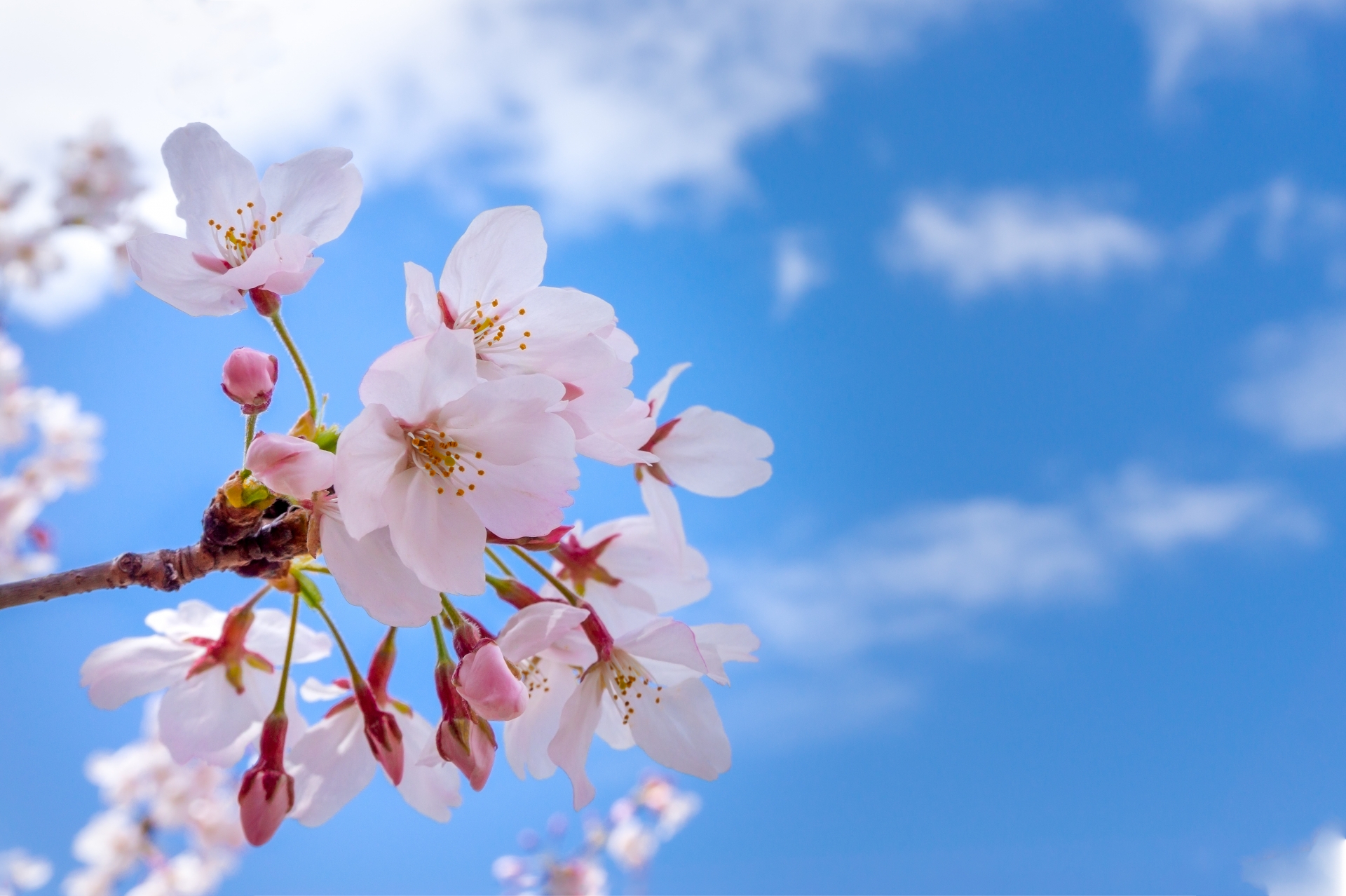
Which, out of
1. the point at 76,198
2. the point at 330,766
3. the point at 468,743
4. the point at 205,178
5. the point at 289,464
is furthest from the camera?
the point at 76,198

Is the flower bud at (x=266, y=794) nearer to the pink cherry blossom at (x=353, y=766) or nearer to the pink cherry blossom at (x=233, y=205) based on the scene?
the pink cherry blossom at (x=353, y=766)

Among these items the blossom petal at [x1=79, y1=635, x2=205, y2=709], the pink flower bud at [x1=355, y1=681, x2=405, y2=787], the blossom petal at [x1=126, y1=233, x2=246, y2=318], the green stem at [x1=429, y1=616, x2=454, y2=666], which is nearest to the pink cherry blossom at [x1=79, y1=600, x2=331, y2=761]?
the blossom petal at [x1=79, y1=635, x2=205, y2=709]

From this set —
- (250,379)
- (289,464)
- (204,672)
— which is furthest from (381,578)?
(204,672)

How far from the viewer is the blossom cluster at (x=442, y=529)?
720 millimetres

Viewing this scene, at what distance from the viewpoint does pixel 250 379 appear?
787 mm

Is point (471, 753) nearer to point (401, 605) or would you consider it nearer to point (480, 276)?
point (401, 605)

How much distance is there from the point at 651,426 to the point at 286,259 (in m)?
0.35

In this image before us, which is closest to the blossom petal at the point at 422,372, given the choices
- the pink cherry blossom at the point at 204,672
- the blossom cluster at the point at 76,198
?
the pink cherry blossom at the point at 204,672

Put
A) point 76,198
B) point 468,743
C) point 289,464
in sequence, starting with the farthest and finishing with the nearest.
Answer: point 76,198 → point 468,743 → point 289,464

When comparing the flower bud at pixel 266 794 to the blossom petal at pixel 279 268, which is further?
the flower bud at pixel 266 794

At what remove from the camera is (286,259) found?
792mm

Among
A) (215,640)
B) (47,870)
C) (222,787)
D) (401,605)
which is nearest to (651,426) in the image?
(401,605)

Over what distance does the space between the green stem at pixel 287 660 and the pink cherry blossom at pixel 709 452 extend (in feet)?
1.30

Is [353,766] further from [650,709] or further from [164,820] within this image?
[164,820]
